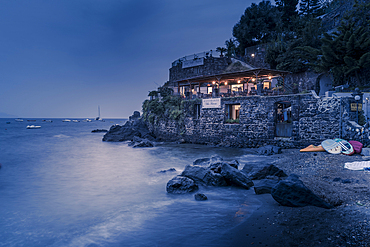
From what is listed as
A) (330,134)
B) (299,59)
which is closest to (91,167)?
(330,134)

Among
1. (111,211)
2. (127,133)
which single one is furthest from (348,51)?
(127,133)

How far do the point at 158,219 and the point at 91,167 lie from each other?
10.5m

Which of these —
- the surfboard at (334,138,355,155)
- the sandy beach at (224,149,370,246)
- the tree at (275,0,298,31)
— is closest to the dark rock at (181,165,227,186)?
the sandy beach at (224,149,370,246)

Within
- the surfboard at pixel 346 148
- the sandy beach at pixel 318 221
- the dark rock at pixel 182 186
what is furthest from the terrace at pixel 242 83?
the dark rock at pixel 182 186

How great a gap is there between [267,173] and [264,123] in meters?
9.64

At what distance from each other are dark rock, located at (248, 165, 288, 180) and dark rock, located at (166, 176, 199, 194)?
2.83m

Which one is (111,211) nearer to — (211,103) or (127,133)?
(211,103)

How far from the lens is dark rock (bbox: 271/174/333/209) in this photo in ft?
18.9

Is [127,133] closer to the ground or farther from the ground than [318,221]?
farther from the ground

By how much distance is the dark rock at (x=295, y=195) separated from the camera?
5.77m

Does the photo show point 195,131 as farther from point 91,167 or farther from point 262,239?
point 262,239

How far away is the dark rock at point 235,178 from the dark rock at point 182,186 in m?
1.38

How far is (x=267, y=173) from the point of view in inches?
376

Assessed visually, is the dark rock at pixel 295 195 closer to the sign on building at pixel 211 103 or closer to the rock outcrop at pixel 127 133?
the sign on building at pixel 211 103
